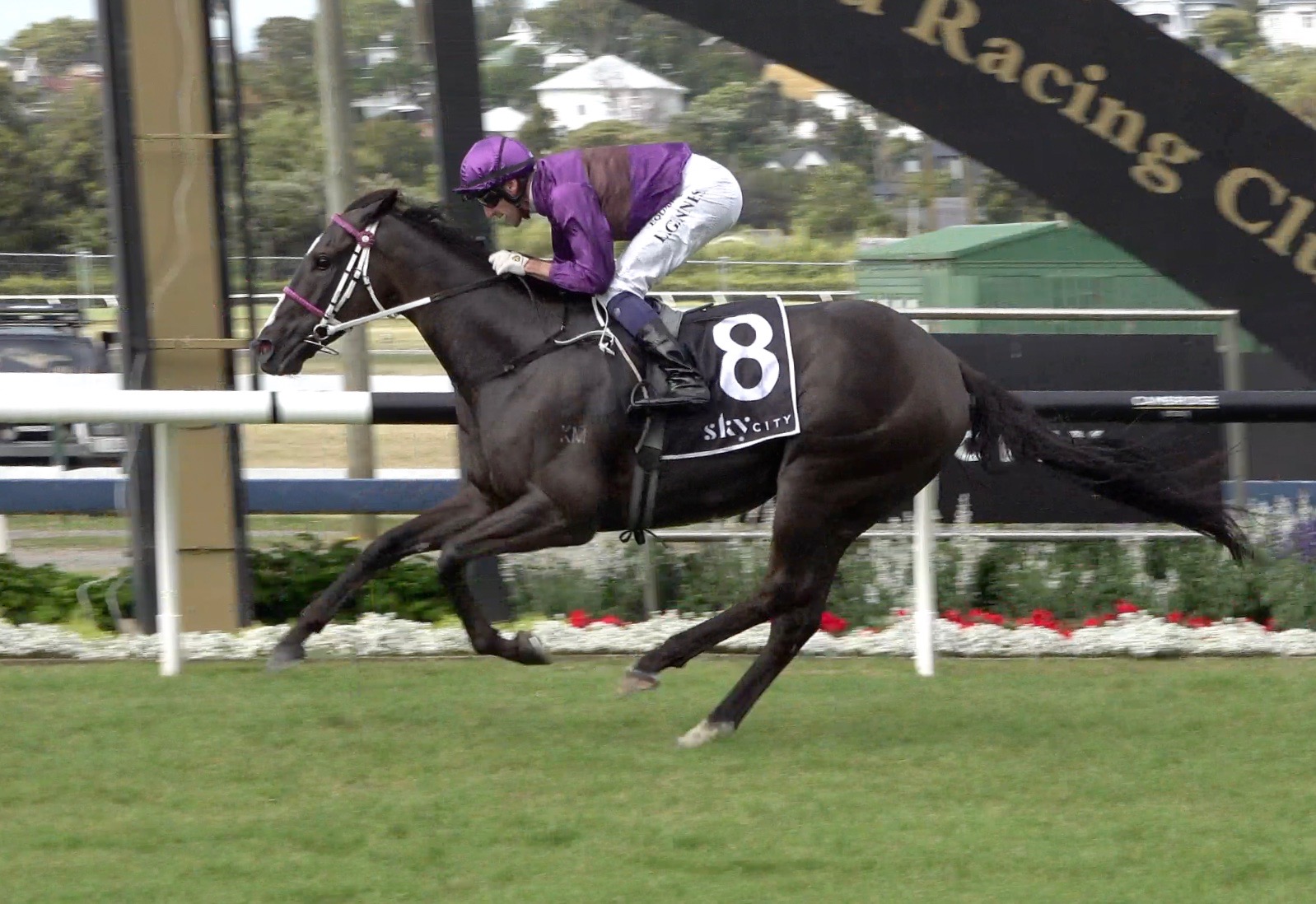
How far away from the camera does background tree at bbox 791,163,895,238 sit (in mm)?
7547

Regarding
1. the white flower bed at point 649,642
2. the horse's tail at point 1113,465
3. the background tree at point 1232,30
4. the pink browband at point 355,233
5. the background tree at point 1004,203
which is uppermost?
the background tree at point 1232,30

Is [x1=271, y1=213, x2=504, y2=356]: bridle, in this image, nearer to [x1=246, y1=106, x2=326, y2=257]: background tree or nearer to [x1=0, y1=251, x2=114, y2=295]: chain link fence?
[x1=246, y1=106, x2=326, y2=257]: background tree

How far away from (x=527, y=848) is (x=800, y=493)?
Result: 155cm

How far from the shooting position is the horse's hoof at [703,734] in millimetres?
4832

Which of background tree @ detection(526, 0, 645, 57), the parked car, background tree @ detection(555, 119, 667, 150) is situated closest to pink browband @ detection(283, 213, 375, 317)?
background tree @ detection(526, 0, 645, 57)

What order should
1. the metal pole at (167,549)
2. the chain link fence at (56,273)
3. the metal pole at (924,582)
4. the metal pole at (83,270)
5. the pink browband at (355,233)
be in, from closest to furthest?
the pink browband at (355,233) → the metal pole at (167,549) → the metal pole at (924,582) → the metal pole at (83,270) → the chain link fence at (56,273)

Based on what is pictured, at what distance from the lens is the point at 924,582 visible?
5.68m

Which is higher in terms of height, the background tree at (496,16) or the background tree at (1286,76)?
the background tree at (496,16)

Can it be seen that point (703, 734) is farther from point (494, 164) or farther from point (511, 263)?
point (494, 164)

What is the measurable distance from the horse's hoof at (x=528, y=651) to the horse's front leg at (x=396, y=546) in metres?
0.38

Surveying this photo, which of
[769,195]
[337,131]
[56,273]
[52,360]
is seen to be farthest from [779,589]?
[52,360]

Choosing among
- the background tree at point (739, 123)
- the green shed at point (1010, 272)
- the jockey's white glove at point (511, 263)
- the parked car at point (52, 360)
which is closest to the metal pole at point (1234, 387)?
the green shed at point (1010, 272)

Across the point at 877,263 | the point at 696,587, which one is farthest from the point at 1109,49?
the point at 696,587

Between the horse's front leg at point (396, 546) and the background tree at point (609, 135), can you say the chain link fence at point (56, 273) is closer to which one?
the background tree at point (609, 135)
